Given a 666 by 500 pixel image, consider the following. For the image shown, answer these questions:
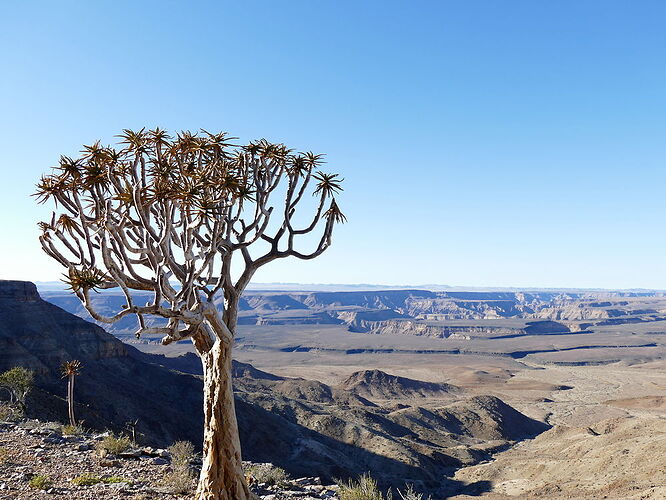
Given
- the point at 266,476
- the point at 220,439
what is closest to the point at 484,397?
the point at 266,476

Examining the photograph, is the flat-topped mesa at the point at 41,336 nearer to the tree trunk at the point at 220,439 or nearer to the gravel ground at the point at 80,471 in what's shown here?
the gravel ground at the point at 80,471

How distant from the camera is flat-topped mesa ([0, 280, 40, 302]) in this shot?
148ft

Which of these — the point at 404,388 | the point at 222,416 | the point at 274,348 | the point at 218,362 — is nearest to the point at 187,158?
the point at 218,362

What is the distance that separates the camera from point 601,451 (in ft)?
105

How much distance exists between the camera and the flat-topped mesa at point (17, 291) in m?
45.0

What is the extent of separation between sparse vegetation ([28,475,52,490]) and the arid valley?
21.3 meters

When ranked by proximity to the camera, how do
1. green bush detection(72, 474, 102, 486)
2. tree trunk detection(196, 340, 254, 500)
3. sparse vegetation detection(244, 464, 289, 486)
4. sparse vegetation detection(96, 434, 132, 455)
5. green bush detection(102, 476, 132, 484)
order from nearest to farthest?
1. tree trunk detection(196, 340, 254, 500)
2. green bush detection(72, 474, 102, 486)
3. green bush detection(102, 476, 132, 484)
4. sparse vegetation detection(244, 464, 289, 486)
5. sparse vegetation detection(96, 434, 132, 455)

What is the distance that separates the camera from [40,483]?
31.6 feet

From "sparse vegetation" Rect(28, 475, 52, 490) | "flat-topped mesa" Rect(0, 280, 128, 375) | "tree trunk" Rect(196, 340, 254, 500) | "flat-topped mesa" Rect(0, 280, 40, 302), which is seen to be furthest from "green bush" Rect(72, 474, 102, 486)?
"flat-topped mesa" Rect(0, 280, 40, 302)

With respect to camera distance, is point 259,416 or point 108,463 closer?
point 108,463

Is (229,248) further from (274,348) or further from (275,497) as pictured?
(274,348)

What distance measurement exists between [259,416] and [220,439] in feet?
107

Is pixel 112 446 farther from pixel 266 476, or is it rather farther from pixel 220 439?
pixel 220 439

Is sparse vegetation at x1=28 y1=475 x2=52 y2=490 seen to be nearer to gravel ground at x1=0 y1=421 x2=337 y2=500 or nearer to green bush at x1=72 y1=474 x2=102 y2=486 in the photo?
gravel ground at x1=0 y1=421 x2=337 y2=500
